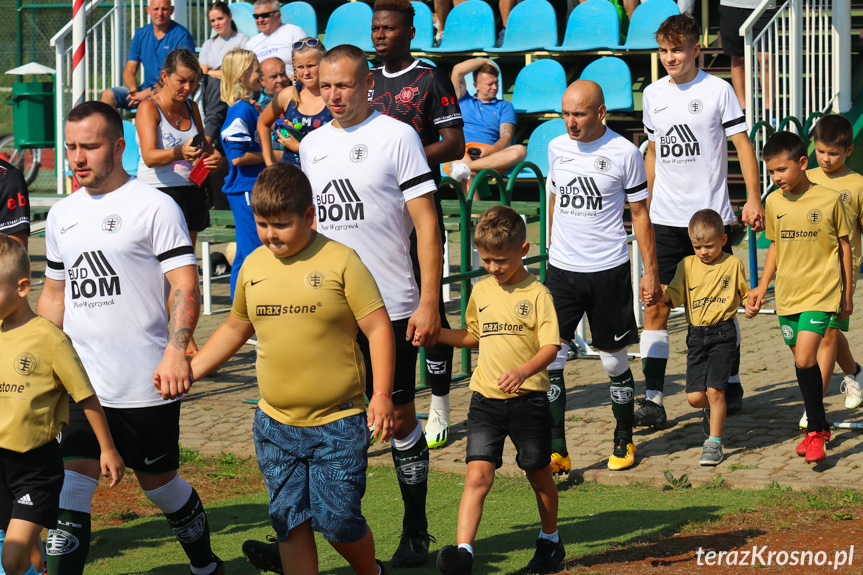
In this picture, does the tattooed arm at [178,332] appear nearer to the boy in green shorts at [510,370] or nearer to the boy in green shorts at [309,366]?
the boy in green shorts at [309,366]

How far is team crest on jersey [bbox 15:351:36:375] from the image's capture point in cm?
439

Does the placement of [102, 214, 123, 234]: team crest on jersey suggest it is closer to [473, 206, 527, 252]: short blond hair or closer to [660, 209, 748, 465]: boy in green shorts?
[473, 206, 527, 252]: short blond hair

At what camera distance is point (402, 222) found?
5379 millimetres

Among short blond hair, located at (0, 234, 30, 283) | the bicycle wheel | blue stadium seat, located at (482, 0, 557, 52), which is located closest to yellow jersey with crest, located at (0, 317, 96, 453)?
short blond hair, located at (0, 234, 30, 283)

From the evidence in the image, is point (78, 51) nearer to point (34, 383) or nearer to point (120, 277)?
point (120, 277)

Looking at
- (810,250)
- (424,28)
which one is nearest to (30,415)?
(810,250)

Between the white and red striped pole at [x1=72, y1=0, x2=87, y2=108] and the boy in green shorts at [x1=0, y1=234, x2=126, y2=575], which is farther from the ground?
the white and red striped pole at [x1=72, y1=0, x2=87, y2=108]

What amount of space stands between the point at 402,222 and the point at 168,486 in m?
1.56

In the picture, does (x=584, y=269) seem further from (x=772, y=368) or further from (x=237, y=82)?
(x=237, y=82)

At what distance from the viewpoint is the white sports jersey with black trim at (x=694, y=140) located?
7883 millimetres

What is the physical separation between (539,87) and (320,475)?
1255 cm

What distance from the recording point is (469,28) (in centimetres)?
1716

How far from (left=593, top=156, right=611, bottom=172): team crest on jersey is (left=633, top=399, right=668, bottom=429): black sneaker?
5.71 ft

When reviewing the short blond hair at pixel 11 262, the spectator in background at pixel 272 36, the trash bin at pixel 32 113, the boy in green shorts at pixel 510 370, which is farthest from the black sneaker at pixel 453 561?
the trash bin at pixel 32 113
